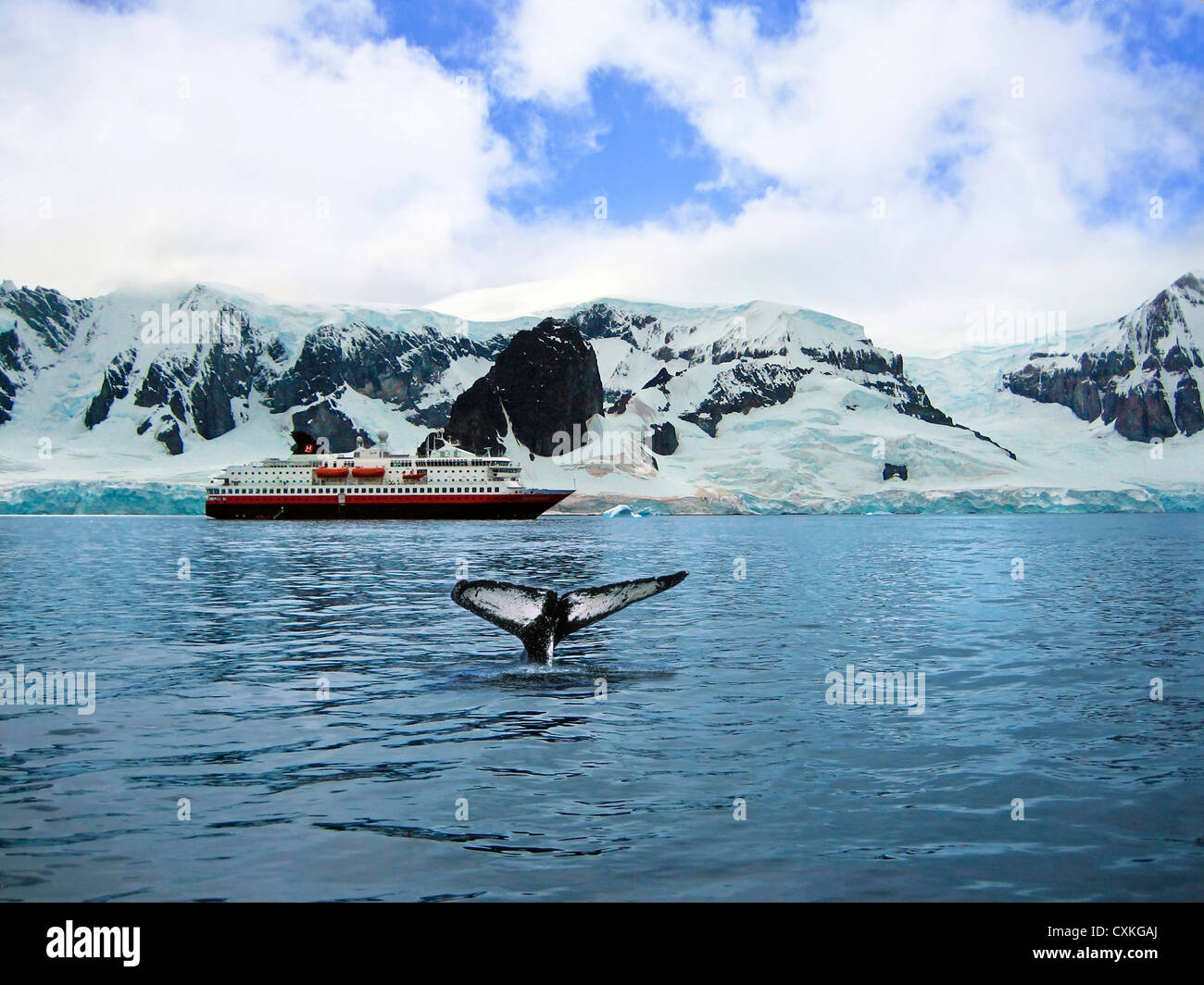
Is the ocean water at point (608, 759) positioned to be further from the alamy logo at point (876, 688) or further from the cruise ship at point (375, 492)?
the cruise ship at point (375, 492)

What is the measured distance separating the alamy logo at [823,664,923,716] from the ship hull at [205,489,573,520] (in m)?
112

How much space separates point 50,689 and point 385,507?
A: 4583 inches

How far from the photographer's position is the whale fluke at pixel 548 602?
47.4ft

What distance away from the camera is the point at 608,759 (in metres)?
11.4

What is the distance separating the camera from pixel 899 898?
7.27m

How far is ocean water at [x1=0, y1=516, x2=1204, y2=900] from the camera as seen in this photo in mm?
7836
